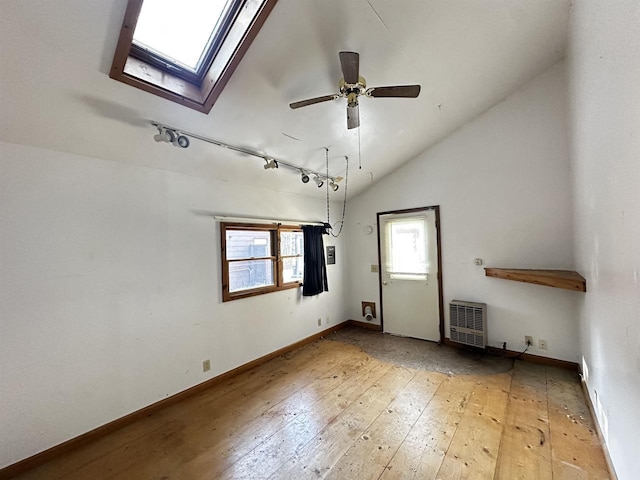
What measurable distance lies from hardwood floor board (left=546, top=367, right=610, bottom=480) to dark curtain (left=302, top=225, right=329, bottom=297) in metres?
2.91

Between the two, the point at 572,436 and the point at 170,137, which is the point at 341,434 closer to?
the point at 572,436

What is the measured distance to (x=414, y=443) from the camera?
Result: 2.03 metres

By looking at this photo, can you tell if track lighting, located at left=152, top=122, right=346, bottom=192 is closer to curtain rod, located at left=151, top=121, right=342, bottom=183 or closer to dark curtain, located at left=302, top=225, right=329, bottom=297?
curtain rod, located at left=151, top=121, right=342, bottom=183

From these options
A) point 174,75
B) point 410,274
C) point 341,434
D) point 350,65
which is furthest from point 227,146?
point 410,274

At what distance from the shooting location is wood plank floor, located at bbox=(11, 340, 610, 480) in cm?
183

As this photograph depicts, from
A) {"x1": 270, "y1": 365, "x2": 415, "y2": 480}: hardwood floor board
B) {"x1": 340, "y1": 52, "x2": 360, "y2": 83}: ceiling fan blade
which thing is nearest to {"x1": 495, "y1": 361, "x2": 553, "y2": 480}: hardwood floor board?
{"x1": 270, "y1": 365, "x2": 415, "y2": 480}: hardwood floor board

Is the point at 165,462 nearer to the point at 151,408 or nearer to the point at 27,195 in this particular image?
the point at 151,408

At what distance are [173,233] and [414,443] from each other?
288cm

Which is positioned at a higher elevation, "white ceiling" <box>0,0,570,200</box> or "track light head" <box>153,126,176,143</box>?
"white ceiling" <box>0,0,570,200</box>

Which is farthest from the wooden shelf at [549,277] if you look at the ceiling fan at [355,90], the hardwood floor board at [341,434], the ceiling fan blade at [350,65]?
the ceiling fan blade at [350,65]

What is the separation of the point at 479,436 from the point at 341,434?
1088 millimetres

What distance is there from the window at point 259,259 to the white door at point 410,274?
153cm

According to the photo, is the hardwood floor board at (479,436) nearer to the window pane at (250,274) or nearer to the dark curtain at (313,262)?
the dark curtain at (313,262)

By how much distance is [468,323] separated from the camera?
3.67 metres
